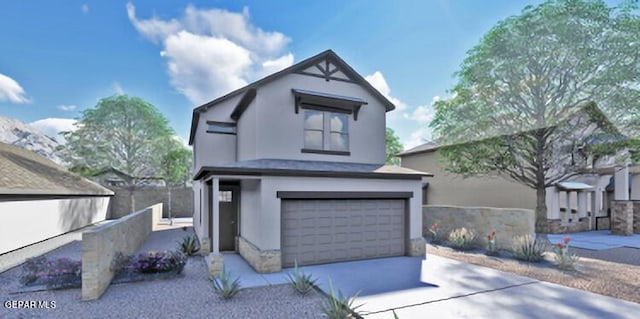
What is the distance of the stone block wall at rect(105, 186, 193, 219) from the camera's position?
25.7m

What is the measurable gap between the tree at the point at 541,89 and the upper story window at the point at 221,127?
1068 centimetres

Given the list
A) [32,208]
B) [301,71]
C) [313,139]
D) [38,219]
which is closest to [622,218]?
[313,139]

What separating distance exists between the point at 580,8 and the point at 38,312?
66.2 feet

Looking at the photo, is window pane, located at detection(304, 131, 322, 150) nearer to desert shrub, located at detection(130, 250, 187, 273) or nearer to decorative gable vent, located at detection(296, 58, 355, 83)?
decorative gable vent, located at detection(296, 58, 355, 83)

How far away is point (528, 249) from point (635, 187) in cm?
1539

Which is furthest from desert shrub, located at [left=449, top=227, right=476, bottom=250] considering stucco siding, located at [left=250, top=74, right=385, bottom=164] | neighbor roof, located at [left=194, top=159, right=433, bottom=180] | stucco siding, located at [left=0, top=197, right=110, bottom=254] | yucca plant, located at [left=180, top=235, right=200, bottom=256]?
stucco siding, located at [left=0, top=197, right=110, bottom=254]

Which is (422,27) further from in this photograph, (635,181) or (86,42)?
(635,181)

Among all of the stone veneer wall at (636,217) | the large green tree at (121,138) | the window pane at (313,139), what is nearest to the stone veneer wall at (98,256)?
the window pane at (313,139)

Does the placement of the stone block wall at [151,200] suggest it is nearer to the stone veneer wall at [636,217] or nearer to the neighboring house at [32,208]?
the neighboring house at [32,208]

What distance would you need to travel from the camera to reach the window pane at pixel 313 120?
420 inches

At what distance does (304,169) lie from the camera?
29.5 ft

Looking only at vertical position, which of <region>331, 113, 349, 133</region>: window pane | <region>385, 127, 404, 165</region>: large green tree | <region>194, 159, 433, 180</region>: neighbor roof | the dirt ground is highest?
<region>385, 127, 404, 165</region>: large green tree

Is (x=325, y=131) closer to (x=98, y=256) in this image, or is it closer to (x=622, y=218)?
(x=98, y=256)

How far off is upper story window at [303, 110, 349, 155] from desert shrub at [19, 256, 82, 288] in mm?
7297
